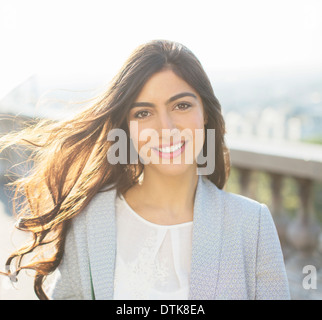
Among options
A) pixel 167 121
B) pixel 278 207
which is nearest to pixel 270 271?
pixel 167 121

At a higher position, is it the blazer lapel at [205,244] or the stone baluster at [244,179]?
the blazer lapel at [205,244]

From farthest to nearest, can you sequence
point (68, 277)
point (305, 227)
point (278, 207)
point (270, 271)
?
point (278, 207)
point (305, 227)
point (68, 277)
point (270, 271)

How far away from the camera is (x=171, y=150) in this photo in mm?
1666

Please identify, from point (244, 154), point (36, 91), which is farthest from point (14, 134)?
point (244, 154)

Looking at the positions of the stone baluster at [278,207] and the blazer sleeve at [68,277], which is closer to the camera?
the blazer sleeve at [68,277]

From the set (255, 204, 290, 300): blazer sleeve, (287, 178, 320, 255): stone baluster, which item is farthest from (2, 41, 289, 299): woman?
(287, 178, 320, 255): stone baluster

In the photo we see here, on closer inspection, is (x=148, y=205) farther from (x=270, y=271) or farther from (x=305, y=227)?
(x=305, y=227)

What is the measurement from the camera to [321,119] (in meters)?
10.0

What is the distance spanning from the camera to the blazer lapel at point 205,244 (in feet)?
5.16

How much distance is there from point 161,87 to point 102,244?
0.63m

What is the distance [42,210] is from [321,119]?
9262mm

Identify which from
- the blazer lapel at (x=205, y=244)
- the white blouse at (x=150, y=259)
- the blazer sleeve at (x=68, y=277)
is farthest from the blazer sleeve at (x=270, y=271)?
the blazer sleeve at (x=68, y=277)

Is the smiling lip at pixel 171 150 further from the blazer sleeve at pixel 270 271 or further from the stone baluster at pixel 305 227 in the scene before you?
the stone baluster at pixel 305 227

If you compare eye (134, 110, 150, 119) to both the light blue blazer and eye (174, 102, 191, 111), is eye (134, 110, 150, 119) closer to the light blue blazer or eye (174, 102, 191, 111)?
eye (174, 102, 191, 111)
